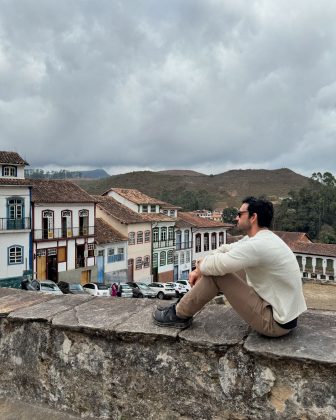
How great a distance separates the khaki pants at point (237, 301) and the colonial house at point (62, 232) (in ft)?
84.1

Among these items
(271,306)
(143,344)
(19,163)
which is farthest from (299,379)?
(19,163)

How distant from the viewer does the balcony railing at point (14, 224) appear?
2533cm

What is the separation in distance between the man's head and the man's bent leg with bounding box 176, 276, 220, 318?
0.48 metres

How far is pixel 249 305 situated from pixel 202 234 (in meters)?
41.2

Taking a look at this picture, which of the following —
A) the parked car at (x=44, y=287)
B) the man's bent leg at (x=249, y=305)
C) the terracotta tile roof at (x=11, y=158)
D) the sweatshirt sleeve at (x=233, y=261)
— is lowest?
the parked car at (x=44, y=287)

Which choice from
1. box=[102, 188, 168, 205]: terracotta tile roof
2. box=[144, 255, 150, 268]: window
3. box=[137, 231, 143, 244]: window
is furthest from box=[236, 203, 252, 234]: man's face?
box=[102, 188, 168, 205]: terracotta tile roof

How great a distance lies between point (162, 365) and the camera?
245 centimetres

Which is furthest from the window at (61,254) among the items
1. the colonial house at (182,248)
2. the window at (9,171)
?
the colonial house at (182,248)

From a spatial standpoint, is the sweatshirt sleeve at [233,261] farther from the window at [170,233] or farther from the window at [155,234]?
the window at [170,233]

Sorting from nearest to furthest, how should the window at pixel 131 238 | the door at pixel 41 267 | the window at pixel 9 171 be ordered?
the window at pixel 9 171, the door at pixel 41 267, the window at pixel 131 238

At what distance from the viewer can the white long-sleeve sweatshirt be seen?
91.8 inches

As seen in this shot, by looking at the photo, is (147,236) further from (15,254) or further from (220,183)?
(220,183)

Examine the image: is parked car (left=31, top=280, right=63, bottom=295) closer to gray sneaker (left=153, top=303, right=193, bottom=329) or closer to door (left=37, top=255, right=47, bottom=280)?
door (left=37, top=255, right=47, bottom=280)

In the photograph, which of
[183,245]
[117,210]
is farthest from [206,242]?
[117,210]
